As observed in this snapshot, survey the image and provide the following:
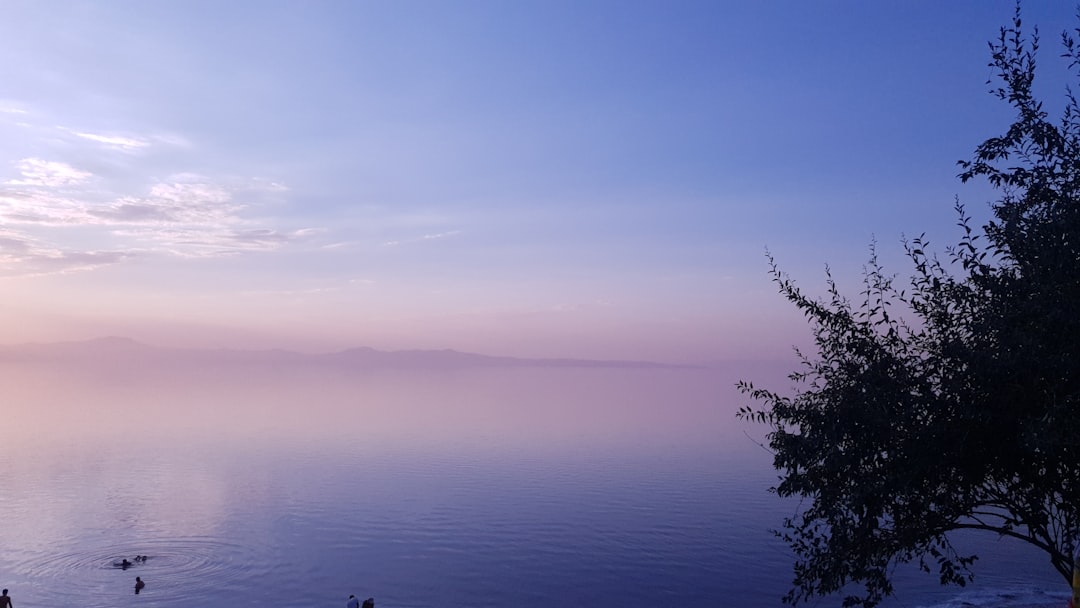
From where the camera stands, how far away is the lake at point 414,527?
5228 cm

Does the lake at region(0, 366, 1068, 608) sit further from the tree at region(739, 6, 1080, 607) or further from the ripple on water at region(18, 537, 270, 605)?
the tree at region(739, 6, 1080, 607)

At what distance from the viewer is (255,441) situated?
13512 cm

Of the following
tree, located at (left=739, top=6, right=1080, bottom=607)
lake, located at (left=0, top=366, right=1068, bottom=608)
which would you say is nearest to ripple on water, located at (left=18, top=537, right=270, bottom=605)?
lake, located at (left=0, top=366, right=1068, bottom=608)

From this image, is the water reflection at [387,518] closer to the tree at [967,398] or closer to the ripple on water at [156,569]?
the ripple on water at [156,569]

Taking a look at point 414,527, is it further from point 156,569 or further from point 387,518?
point 156,569

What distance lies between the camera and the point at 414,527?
70.2 metres

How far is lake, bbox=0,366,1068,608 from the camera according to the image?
5228 cm

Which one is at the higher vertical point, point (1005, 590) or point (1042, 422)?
point (1042, 422)

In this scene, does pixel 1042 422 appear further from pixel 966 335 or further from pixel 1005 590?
pixel 1005 590

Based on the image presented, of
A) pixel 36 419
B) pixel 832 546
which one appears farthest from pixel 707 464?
pixel 36 419

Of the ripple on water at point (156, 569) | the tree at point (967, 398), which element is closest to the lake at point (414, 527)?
the ripple on water at point (156, 569)

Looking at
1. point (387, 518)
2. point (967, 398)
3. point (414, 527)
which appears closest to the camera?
point (967, 398)

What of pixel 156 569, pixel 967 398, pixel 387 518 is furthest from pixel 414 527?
pixel 967 398

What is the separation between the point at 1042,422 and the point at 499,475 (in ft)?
286
